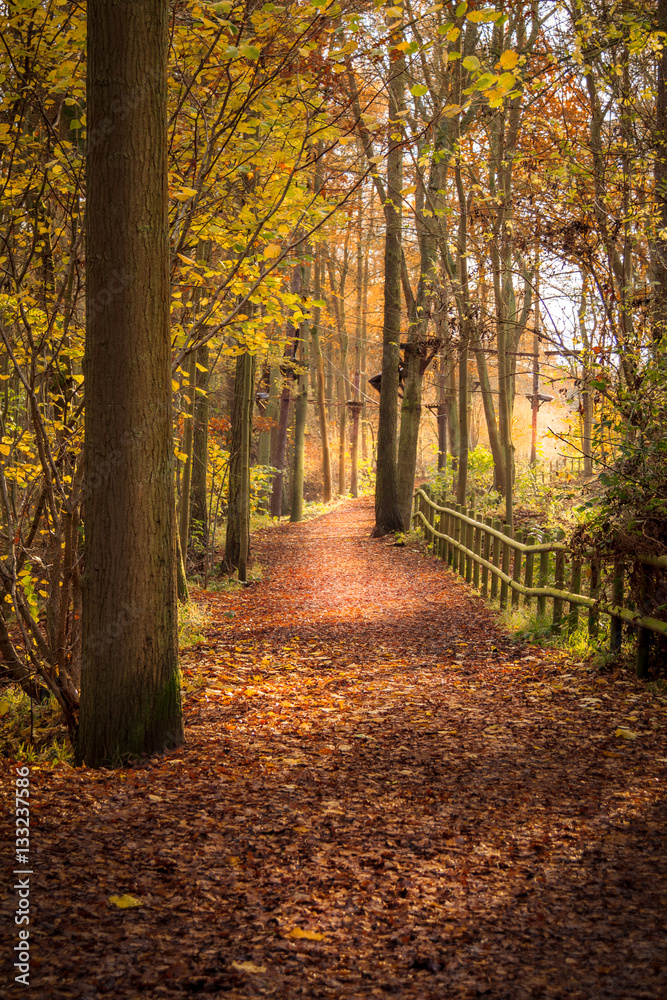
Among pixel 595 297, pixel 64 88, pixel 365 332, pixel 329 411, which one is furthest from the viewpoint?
pixel 329 411

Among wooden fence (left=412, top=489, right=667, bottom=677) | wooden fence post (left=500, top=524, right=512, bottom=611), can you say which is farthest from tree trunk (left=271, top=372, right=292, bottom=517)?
wooden fence post (left=500, top=524, right=512, bottom=611)

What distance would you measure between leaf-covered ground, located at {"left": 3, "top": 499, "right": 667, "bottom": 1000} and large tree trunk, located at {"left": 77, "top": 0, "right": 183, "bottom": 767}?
1.60 feet

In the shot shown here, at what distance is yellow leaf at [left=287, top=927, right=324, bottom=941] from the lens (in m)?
2.74

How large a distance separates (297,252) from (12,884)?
14.8m

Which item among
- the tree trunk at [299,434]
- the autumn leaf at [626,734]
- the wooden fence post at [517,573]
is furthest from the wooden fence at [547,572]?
the tree trunk at [299,434]

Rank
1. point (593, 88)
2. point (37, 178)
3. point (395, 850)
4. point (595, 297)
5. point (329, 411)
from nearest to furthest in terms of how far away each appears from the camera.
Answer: point (395, 850), point (37, 178), point (595, 297), point (593, 88), point (329, 411)

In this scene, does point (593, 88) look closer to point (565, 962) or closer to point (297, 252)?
point (297, 252)

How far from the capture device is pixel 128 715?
4.46 metres

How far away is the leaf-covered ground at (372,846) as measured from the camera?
2516 millimetres

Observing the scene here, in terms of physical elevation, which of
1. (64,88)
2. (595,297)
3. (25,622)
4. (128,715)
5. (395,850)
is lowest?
(395,850)

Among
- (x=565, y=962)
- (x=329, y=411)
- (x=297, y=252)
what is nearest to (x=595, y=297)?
(x=565, y=962)

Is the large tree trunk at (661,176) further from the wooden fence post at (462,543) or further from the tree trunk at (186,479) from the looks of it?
the tree trunk at (186,479)

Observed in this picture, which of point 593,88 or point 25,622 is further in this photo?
point 593,88

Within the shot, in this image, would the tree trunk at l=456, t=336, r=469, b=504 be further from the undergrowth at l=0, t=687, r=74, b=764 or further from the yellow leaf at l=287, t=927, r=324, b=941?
the yellow leaf at l=287, t=927, r=324, b=941
